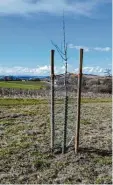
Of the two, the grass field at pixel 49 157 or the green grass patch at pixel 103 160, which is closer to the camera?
the grass field at pixel 49 157

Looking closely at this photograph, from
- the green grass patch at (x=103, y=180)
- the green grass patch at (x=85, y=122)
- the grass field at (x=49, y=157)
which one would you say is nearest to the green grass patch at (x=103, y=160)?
the grass field at (x=49, y=157)

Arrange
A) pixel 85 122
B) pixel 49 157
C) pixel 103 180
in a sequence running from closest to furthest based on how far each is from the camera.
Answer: pixel 103 180, pixel 49 157, pixel 85 122

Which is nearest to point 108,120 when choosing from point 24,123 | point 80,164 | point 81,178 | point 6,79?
point 24,123

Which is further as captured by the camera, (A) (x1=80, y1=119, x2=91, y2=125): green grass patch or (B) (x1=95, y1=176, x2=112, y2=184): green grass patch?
(A) (x1=80, y1=119, x2=91, y2=125): green grass patch

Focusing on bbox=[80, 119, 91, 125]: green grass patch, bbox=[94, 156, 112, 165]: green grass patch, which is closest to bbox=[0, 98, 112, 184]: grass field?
bbox=[94, 156, 112, 165]: green grass patch

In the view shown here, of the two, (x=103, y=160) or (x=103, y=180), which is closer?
(x=103, y=180)

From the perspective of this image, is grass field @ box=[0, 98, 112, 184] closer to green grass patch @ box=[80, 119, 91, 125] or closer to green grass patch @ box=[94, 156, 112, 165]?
green grass patch @ box=[94, 156, 112, 165]

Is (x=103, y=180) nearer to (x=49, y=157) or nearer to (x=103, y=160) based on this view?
(x=103, y=160)

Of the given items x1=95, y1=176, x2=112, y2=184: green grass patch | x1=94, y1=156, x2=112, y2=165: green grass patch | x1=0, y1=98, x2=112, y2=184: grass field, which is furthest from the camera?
x1=94, y1=156, x2=112, y2=165: green grass patch

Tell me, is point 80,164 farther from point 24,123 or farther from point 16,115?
point 16,115

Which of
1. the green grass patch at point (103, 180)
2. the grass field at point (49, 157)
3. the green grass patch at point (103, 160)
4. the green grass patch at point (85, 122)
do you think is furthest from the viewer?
the green grass patch at point (85, 122)

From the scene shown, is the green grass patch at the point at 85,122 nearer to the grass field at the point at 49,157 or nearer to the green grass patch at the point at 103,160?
the grass field at the point at 49,157

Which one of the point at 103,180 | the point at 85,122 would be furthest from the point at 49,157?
the point at 85,122

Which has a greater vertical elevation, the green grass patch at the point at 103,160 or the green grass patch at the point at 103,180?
the green grass patch at the point at 103,160
